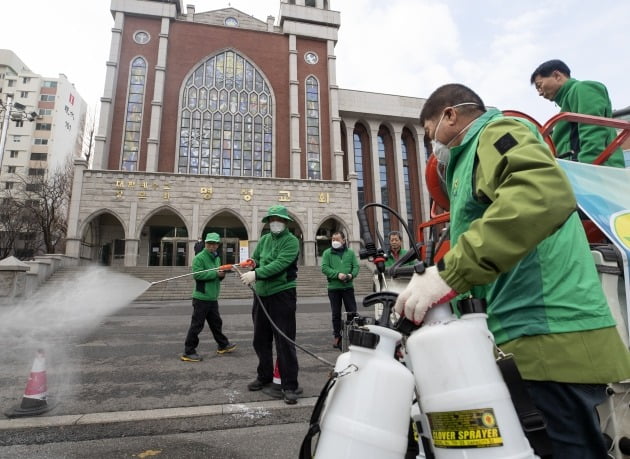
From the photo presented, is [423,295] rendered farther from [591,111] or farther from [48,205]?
[48,205]

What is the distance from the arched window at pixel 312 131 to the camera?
101ft

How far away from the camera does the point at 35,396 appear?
329 centimetres

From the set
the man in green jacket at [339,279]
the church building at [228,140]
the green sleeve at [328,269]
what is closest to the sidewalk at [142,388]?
the man in green jacket at [339,279]

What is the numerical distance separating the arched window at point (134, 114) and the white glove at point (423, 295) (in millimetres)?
31210

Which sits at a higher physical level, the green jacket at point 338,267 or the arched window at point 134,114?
the arched window at point 134,114

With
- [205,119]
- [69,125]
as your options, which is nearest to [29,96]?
[69,125]

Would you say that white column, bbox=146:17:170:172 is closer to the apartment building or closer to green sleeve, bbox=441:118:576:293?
green sleeve, bbox=441:118:576:293

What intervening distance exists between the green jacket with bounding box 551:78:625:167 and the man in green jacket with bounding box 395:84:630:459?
1.82 metres

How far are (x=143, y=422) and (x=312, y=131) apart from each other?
3049cm

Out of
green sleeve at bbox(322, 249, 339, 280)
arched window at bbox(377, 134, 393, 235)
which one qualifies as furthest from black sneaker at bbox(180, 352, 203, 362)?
arched window at bbox(377, 134, 393, 235)

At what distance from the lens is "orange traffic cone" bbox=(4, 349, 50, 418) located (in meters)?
3.21

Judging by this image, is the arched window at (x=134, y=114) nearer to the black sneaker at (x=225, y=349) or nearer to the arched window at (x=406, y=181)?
the arched window at (x=406, y=181)

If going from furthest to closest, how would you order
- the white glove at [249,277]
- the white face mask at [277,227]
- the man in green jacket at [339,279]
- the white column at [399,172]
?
the white column at [399,172] → the man in green jacket at [339,279] → the white face mask at [277,227] → the white glove at [249,277]

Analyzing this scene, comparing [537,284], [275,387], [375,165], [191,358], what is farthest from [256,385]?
[375,165]
